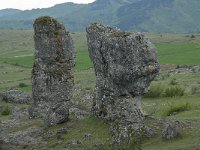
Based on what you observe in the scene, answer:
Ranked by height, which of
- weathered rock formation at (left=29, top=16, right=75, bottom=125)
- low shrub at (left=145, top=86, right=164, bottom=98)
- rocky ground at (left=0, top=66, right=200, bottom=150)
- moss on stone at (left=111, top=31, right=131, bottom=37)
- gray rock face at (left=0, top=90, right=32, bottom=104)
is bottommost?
gray rock face at (left=0, top=90, right=32, bottom=104)

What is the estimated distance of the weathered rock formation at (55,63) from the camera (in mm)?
31656

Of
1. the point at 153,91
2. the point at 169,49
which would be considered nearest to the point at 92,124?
the point at 153,91

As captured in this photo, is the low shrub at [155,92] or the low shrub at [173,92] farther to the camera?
the low shrub at [155,92]

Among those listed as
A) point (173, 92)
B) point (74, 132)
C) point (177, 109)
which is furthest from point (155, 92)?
point (74, 132)

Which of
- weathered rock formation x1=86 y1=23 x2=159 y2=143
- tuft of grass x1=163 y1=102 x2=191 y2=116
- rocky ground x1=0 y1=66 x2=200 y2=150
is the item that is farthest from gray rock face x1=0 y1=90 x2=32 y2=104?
weathered rock formation x1=86 y1=23 x2=159 y2=143

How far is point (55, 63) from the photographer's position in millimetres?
31781

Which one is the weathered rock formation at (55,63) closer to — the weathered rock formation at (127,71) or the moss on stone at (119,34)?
the weathered rock formation at (127,71)

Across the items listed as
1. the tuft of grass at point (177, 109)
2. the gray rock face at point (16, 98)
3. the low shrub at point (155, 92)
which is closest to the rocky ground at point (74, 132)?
the tuft of grass at point (177, 109)

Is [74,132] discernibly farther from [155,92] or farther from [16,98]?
[16,98]

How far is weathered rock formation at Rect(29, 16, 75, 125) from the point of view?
104ft

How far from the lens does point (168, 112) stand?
32.4 metres

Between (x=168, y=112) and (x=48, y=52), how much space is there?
30.1 feet

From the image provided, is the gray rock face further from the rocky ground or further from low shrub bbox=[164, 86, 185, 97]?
low shrub bbox=[164, 86, 185, 97]

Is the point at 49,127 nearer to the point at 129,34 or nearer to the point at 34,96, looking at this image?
the point at 34,96
